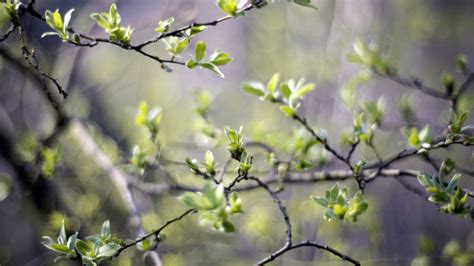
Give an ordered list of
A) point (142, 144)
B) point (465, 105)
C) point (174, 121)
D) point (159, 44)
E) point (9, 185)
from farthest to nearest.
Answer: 1. point (159, 44)
2. point (174, 121)
3. point (142, 144)
4. point (9, 185)
5. point (465, 105)

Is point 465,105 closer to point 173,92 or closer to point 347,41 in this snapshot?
point 347,41

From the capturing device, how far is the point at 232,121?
165 inches

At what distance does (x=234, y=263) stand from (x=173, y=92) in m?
1.78

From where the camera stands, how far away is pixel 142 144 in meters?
1.86

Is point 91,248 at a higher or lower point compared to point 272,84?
lower

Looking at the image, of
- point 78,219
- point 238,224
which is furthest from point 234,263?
point 78,219

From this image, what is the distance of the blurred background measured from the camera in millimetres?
1941

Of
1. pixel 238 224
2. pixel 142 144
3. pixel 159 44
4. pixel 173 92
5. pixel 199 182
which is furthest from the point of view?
pixel 159 44

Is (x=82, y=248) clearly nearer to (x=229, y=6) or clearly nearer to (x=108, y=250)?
(x=108, y=250)

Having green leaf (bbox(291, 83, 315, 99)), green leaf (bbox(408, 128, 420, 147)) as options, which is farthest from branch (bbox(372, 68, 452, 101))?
green leaf (bbox(291, 83, 315, 99))

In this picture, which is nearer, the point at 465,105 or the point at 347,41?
the point at 465,105

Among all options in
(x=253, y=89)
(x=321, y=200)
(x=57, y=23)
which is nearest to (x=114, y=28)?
(x=57, y=23)

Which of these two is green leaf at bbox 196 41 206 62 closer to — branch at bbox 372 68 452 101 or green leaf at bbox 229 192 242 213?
green leaf at bbox 229 192 242 213

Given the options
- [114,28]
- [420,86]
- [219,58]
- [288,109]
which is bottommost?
[420,86]
